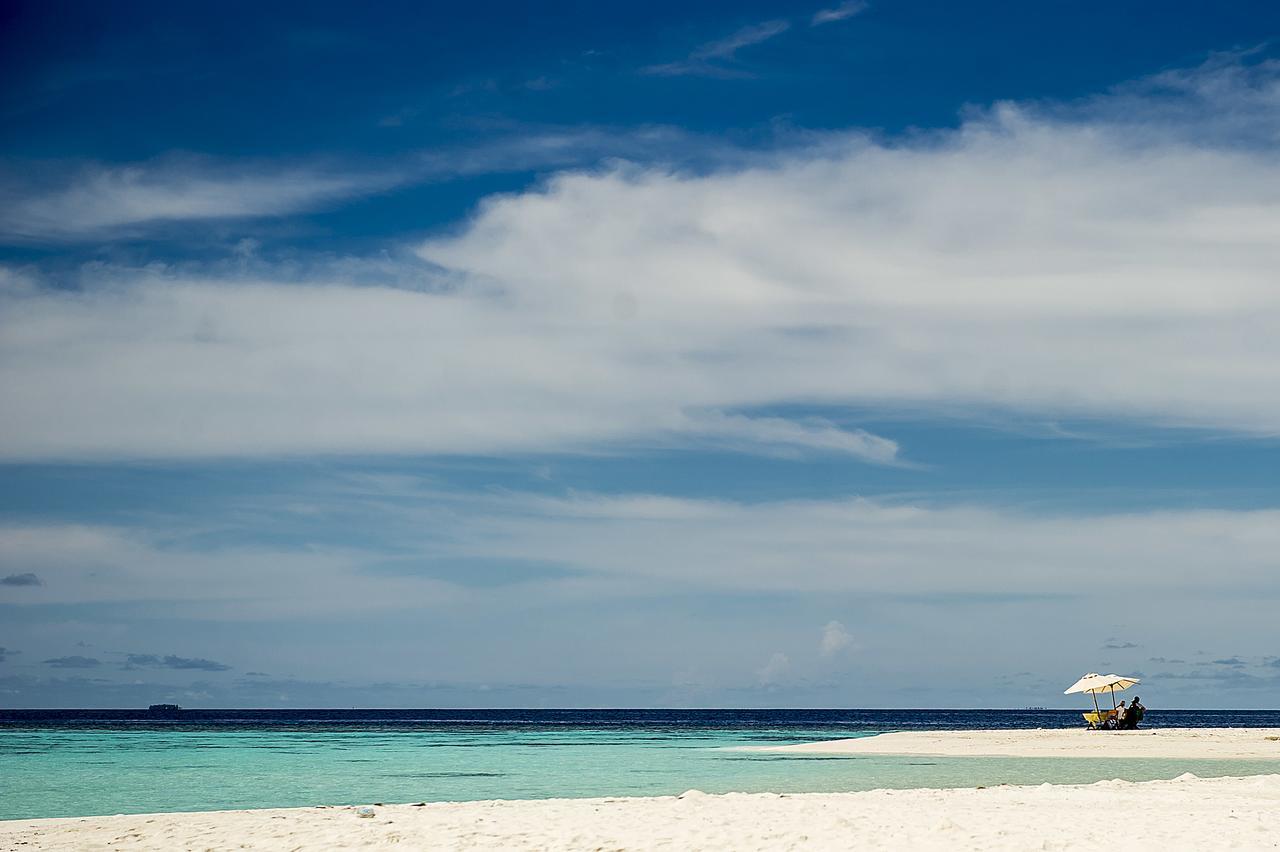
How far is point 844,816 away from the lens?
65.8ft

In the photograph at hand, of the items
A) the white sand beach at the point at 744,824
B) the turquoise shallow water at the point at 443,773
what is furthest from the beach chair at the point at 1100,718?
the white sand beach at the point at 744,824

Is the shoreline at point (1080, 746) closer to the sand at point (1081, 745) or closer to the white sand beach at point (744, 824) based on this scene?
the sand at point (1081, 745)

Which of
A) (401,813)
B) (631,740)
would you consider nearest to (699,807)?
(401,813)

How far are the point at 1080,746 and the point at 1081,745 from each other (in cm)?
73

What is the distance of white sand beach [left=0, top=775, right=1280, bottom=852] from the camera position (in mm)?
17250

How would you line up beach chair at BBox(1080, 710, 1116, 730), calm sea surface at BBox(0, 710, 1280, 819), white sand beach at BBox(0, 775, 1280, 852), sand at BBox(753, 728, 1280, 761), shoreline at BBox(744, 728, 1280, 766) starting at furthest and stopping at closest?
1. beach chair at BBox(1080, 710, 1116, 730)
2. sand at BBox(753, 728, 1280, 761)
3. shoreline at BBox(744, 728, 1280, 766)
4. calm sea surface at BBox(0, 710, 1280, 819)
5. white sand beach at BBox(0, 775, 1280, 852)

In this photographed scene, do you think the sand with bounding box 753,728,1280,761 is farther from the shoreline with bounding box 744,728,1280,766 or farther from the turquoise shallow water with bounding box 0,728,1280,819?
the turquoise shallow water with bounding box 0,728,1280,819

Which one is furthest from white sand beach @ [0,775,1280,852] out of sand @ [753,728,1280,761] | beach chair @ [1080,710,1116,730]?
beach chair @ [1080,710,1116,730]

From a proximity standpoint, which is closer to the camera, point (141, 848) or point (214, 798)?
point (141, 848)

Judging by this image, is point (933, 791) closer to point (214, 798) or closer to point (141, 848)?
point (141, 848)

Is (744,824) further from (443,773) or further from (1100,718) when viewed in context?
(1100,718)

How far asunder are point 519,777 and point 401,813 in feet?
55.5

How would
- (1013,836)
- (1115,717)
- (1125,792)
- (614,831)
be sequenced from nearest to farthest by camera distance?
(1013,836) → (614,831) → (1125,792) → (1115,717)

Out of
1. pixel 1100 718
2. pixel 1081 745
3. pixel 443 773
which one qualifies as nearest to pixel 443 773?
pixel 443 773
